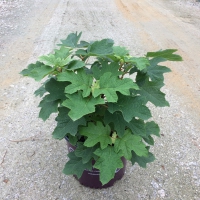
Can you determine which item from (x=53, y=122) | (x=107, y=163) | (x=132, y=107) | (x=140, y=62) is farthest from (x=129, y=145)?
(x=53, y=122)

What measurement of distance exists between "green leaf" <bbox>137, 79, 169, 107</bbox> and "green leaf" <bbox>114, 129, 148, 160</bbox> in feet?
0.77

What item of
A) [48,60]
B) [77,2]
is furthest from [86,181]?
[77,2]

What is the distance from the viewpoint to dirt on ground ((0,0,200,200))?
6.93 feet

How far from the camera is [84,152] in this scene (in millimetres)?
1647

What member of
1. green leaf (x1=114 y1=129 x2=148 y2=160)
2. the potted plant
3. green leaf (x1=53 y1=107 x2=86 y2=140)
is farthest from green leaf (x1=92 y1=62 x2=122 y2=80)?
green leaf (x1=114 y1=129 x2=148 y2=160)

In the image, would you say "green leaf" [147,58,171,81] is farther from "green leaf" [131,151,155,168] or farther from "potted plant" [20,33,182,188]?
"green leaf" [131,151,155,168]

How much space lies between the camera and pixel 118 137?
5.20ft

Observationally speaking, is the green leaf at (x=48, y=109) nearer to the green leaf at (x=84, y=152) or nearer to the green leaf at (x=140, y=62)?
the green leaf at (x=84, y=152)

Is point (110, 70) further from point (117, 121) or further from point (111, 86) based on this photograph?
point (117, 121)

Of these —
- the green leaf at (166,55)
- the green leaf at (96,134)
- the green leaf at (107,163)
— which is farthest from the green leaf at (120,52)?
the green leaf at (107,163)

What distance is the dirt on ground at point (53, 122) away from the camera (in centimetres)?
211

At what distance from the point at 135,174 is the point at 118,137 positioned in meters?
0.79

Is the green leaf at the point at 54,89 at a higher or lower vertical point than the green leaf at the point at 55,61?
lower

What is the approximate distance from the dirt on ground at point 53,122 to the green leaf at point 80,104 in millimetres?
1073
